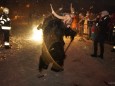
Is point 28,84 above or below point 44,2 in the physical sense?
below

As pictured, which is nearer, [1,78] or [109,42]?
[1,78]

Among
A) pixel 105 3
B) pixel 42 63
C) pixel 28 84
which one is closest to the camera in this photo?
pixel 28 84

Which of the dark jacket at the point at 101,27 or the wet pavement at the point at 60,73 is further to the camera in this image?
the dark jacket at the point at 101,27

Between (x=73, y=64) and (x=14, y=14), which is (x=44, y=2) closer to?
(x=14, y=14)

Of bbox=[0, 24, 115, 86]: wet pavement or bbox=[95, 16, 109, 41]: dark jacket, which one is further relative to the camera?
bbox=[95, 16, 109, 41]: dark jacket

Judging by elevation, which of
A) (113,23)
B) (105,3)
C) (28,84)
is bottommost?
(28,84)

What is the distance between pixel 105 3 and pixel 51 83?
15.8 m

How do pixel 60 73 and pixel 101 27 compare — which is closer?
pixel 60 73

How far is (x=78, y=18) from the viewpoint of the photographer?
64.6 feet

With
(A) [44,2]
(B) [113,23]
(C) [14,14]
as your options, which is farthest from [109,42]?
A: (C) [14,14]

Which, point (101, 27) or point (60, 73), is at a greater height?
point (101, 27)

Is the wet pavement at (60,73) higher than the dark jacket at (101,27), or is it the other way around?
the dark jacket at (101,27)

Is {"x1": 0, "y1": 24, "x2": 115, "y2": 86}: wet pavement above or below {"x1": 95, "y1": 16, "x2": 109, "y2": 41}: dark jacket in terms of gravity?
below

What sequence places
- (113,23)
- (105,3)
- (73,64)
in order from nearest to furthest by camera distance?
(73,64), (113,23), (105,3)
